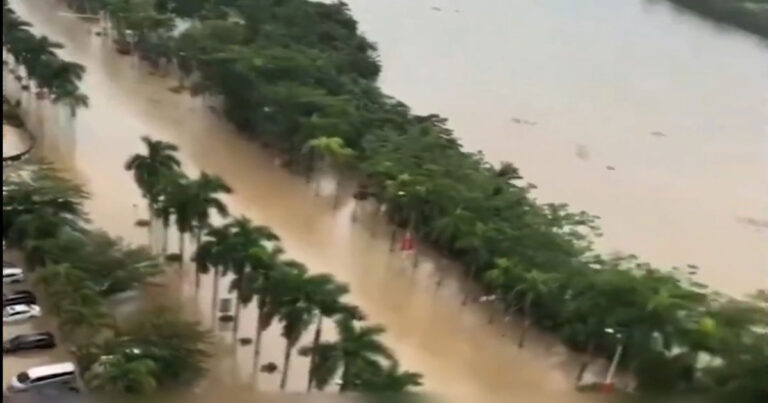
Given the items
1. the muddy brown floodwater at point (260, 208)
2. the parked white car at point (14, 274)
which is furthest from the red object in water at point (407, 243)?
the parked white car at point (14, 274)

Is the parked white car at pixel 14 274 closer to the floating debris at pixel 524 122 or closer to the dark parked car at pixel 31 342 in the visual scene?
the dark parked car at pixel 31 342

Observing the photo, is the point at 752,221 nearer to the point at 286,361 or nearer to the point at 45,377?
the point at 286,361

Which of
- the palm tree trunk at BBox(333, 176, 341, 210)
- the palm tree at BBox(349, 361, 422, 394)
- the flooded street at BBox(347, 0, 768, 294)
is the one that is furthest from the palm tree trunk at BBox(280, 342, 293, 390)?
the flooded street at BBox(347, 0, 768, 294)

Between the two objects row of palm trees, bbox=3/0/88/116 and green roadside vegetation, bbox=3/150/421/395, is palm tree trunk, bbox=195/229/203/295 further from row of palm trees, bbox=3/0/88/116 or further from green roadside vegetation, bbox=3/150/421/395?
row of palm trees, bbox=3/0/88/116

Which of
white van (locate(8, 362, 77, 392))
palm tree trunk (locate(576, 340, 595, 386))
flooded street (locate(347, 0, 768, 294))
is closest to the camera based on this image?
white van (locate(8, 362, 77, 392))

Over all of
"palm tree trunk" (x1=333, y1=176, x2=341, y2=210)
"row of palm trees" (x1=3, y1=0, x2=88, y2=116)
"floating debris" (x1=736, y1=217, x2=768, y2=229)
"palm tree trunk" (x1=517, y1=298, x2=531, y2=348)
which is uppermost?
"row of palm trees" (x1=3, y1=0, x2=88, y2=116)

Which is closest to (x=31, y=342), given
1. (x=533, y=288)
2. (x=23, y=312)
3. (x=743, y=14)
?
(x=23, y=312)
